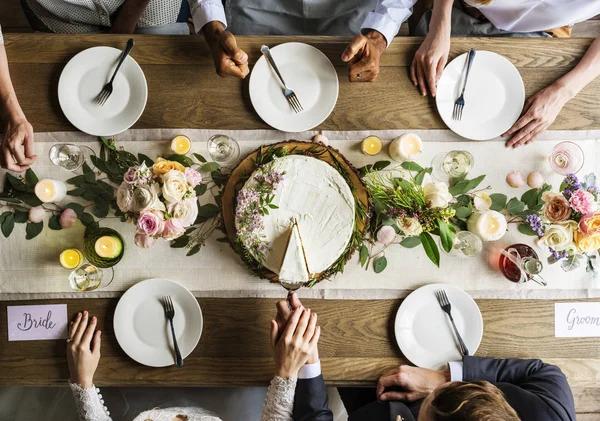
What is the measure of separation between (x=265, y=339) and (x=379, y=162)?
2.45 ft

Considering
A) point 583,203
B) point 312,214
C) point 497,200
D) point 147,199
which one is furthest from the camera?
point 497,200

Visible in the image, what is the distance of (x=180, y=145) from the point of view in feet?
5.08

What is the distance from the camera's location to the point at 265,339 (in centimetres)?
157

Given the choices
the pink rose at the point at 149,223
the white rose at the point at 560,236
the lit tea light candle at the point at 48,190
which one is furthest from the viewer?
the lit tea light candle at the point at 48,190

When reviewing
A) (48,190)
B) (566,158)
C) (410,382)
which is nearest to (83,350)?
(48,190)

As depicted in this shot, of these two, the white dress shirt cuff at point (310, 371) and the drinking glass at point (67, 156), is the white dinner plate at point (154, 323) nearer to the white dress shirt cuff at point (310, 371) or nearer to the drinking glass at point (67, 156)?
the white dress shirt cuff at point (310, 371)

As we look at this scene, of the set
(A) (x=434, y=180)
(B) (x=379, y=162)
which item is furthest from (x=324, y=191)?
(A) (x=434, y=180)

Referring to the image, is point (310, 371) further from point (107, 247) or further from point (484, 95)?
point (484, 95)

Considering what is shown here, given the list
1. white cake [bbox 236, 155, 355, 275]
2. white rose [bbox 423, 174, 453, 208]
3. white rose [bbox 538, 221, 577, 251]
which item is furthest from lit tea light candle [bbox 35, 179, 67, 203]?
white rose [bbox 538, 221, 577, 251]

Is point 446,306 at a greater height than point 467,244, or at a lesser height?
lesser

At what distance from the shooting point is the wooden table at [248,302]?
61.6 inches

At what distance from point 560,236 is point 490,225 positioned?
206 mm

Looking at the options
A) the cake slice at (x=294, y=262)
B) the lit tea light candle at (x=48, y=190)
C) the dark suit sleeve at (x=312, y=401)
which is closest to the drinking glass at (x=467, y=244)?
the cake slice at (x=294, y=262)

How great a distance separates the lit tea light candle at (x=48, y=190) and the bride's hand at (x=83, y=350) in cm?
42
